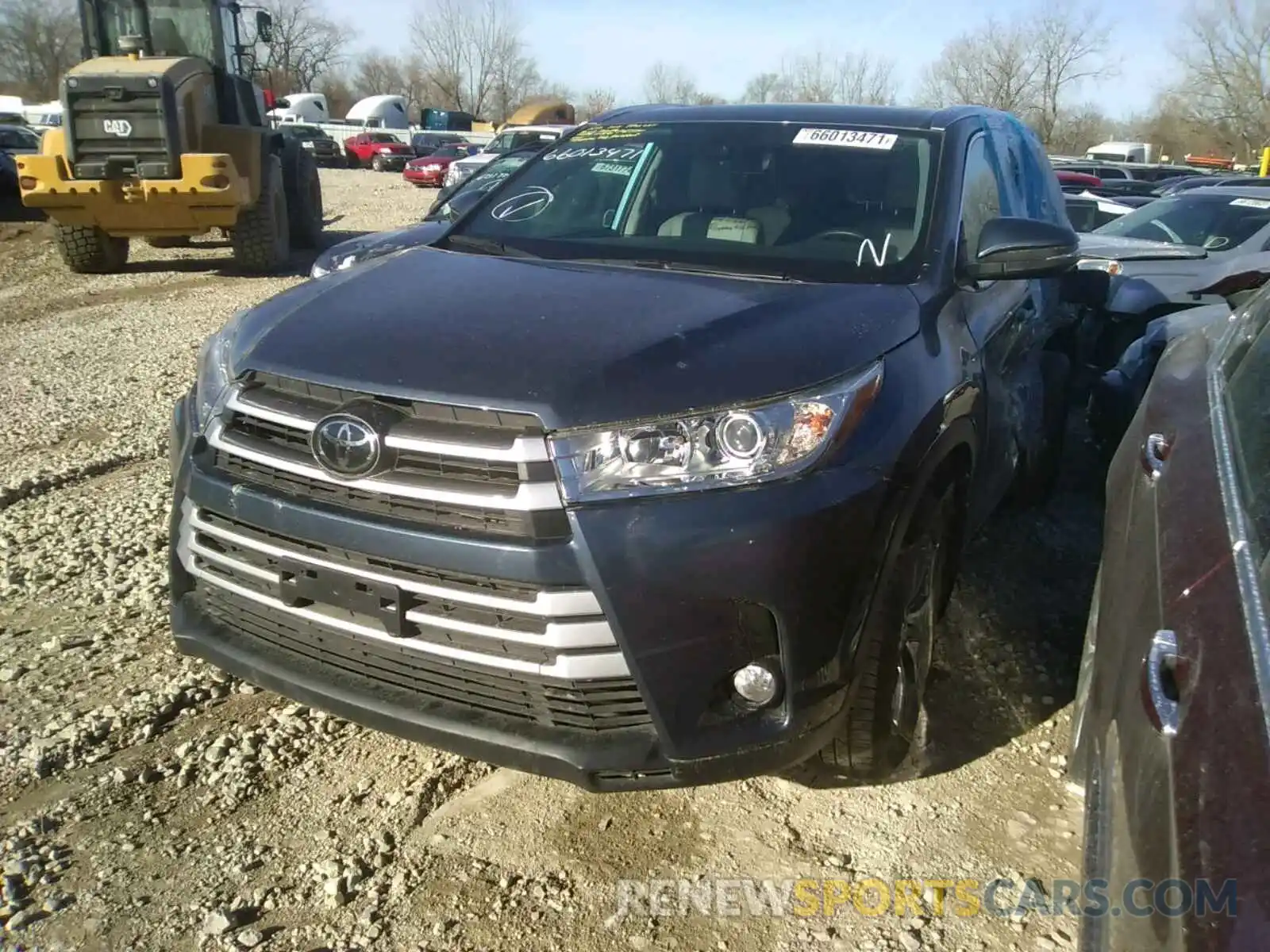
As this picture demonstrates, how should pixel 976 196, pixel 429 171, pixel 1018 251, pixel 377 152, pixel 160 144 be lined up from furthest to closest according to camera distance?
pixel 377 152 < pixel 429 171 < pixel 160 144 < pixel 976 196 < pixel 1018 251

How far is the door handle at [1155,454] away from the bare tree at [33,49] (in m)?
71.2

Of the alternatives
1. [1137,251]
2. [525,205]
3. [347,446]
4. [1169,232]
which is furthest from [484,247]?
[1169,232]

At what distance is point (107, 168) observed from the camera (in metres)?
10.3

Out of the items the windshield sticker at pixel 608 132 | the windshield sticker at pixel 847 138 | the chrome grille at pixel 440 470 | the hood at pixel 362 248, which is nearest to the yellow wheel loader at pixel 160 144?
the hood at pixel 362 248

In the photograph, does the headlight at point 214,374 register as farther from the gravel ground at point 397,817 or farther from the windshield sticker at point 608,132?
the windshield sticker at point 608,132

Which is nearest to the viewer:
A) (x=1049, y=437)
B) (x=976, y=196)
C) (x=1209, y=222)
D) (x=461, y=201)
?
(x=976, y=196)

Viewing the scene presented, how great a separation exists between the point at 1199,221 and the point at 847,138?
676 centimetres

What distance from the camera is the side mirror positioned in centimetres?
291

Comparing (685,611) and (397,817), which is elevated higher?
(685,611)

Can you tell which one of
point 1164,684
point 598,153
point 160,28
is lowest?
point 1164,684

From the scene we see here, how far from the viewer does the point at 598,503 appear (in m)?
2.07

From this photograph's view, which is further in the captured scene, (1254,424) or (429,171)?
(429,171)

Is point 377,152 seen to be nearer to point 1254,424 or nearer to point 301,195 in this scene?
point 301,195

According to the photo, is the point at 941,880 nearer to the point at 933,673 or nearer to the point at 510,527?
the point at 933,673
